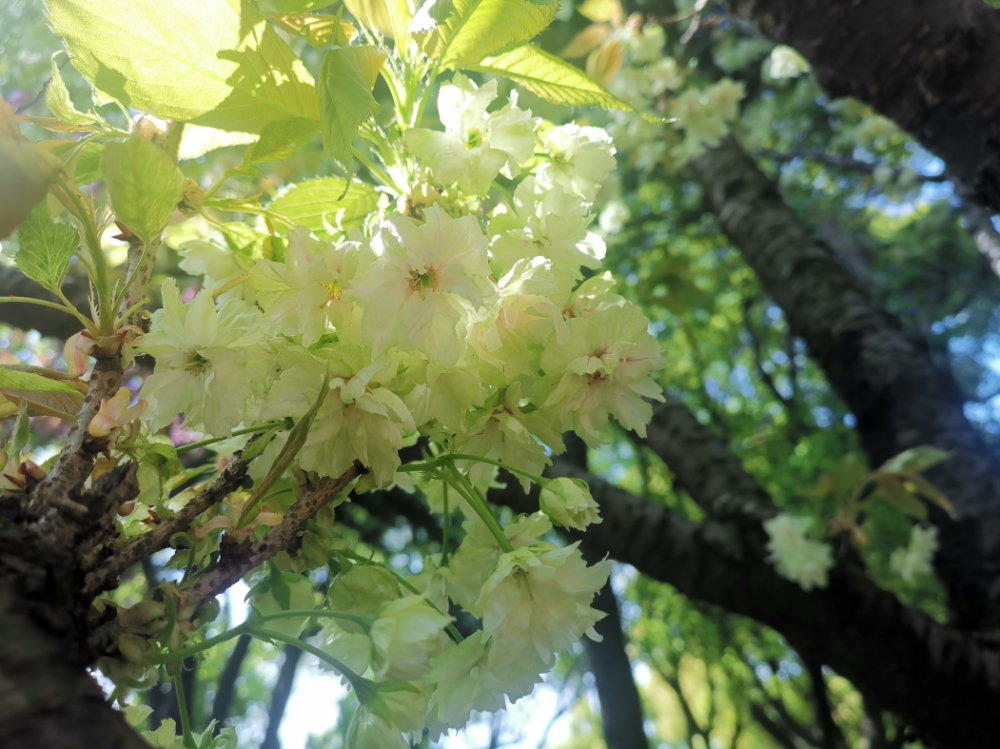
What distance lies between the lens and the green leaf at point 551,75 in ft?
1.97

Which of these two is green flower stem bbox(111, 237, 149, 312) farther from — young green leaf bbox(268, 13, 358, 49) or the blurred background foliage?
the blurred background foliage

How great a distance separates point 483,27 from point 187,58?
0.23m

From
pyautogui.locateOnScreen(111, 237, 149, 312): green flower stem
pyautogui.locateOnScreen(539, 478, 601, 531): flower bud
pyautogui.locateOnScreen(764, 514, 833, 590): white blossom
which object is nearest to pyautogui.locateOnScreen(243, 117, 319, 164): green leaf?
pyautogui.locateOnScreen(111, 237, 149, 312): green flower stem

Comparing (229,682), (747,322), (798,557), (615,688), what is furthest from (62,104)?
(747,322)

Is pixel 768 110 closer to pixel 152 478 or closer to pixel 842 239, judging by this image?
pixel 842 239

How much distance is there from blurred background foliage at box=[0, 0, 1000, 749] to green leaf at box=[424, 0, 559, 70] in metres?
1.54

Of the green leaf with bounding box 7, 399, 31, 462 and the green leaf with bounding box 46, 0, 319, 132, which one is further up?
the green leaf with bounding box 46, 0, 319, 132

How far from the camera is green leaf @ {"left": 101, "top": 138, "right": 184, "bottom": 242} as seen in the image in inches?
14.7

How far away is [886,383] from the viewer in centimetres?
188

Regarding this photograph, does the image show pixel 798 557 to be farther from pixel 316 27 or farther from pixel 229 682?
pixel 229 682

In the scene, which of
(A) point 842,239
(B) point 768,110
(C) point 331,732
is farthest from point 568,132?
(C) point 331,732

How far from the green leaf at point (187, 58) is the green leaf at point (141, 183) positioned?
10 cm

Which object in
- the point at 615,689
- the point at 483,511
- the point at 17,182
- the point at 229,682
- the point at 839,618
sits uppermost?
the point at 17,182

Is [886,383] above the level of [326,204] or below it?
below
